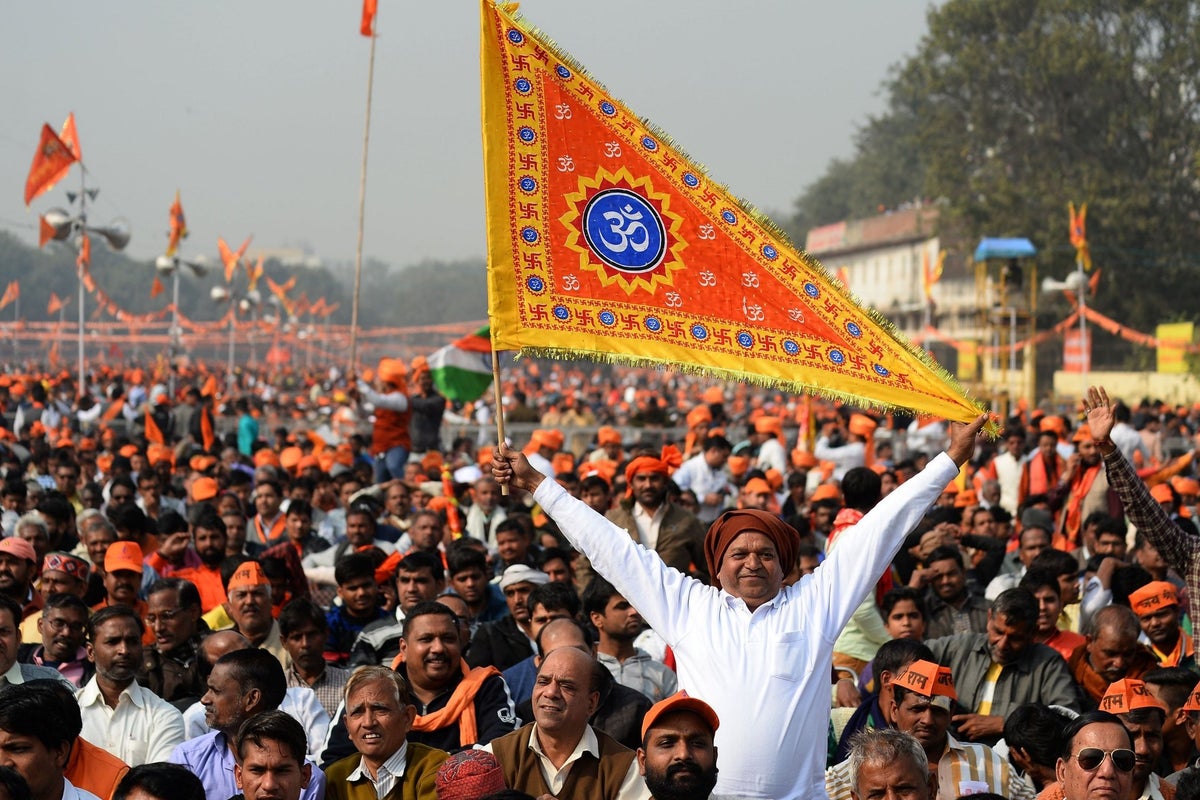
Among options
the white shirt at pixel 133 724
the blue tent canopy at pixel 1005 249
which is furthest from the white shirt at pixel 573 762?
the blue tent canopy at pixel 1005 249

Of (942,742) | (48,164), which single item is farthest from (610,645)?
(48,164)

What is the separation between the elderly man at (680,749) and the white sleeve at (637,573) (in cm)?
38

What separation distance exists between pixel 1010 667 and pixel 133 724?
11.1 feet

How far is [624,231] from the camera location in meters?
5.38

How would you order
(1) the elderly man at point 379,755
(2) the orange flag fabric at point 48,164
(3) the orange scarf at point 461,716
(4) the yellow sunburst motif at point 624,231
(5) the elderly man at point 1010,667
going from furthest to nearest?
(2) the orange flag fabric at point 48,164 → (5) the elderly man at point 1010,667 → (3) the orange scarf at point 461,716 → (4) the yellow sunburst motif at point 624,231 → (1) the elderly man at point 379,755

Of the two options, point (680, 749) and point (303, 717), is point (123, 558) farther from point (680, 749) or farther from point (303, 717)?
point (680, 749)

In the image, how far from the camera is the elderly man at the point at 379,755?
483 centimetres

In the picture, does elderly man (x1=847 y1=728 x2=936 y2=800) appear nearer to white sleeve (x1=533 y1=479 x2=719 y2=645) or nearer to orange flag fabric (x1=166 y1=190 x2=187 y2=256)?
white sleeve (x1=533 y1=479 x2=719 y2=645)

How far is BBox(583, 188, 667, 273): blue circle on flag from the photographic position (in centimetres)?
536

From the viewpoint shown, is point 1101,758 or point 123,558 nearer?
point 1101,758

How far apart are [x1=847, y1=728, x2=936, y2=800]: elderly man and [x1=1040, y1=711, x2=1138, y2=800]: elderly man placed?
1.75ft

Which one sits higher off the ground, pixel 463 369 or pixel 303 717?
pixel 463 369

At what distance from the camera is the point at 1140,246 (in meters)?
44.8

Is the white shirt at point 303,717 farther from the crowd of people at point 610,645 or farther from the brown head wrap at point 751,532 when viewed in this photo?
the brown head wrap at point 751,532
